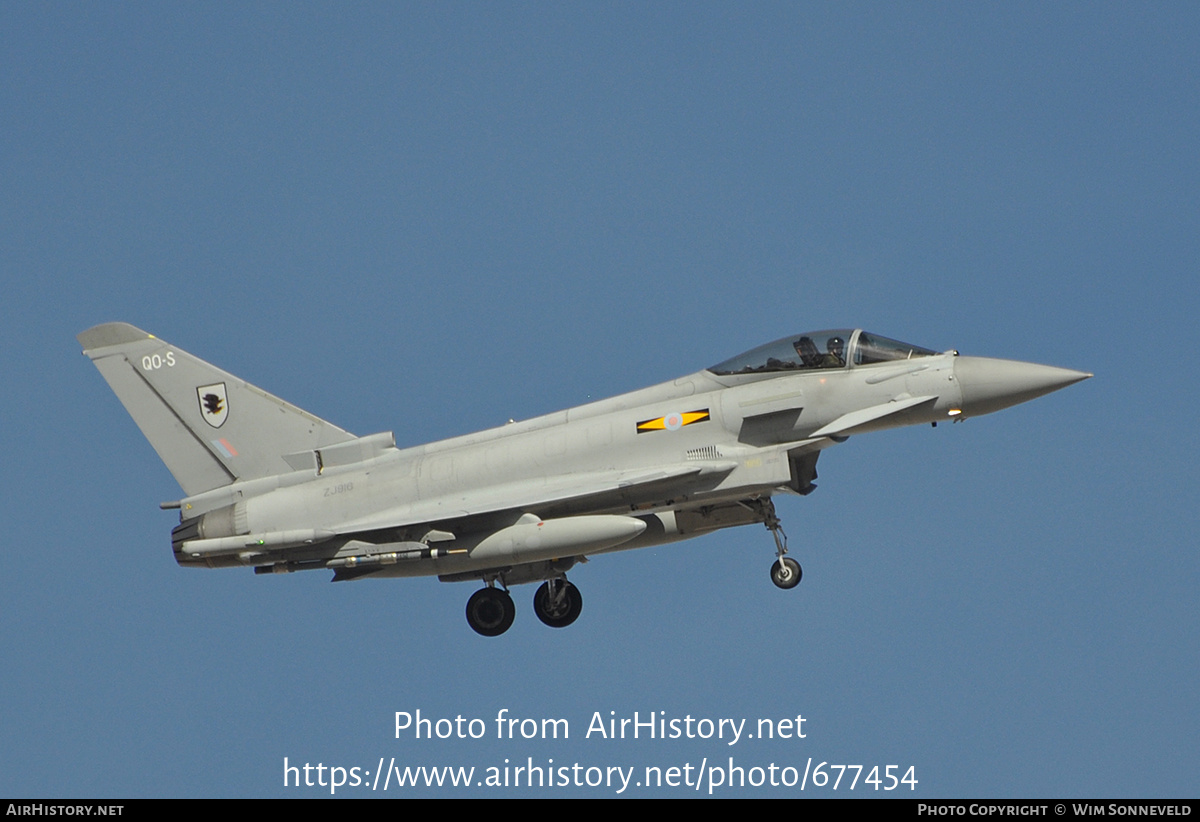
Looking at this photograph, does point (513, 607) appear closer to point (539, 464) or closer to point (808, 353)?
point (539, 464)

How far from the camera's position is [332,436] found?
77.6 feet

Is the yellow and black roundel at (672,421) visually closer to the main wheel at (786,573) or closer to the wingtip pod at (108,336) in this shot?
the main wheel at (786,573)

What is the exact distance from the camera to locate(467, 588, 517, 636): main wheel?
78.1ft

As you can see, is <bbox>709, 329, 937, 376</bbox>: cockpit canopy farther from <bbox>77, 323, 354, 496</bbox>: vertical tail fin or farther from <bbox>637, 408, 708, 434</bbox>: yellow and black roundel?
<bbox>77, 323, 354, 496</bbox>: vertical tail fin

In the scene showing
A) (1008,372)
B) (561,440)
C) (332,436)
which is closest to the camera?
(1008,372)

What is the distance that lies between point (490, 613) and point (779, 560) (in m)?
4.82

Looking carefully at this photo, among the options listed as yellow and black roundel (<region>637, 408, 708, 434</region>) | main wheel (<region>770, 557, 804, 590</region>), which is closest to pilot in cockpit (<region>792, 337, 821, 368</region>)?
yellow and black roundel (<region>637, 408, 708, 434</region>)

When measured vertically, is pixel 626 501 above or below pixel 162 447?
below

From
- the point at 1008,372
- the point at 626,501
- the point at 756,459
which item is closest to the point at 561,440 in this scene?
the point at 626,501

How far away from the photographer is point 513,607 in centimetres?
2395

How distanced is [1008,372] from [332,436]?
390 inches

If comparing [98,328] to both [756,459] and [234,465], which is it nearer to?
[234,465]

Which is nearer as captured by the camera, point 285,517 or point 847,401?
point 847,401

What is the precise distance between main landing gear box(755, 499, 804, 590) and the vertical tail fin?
20.9 feet
